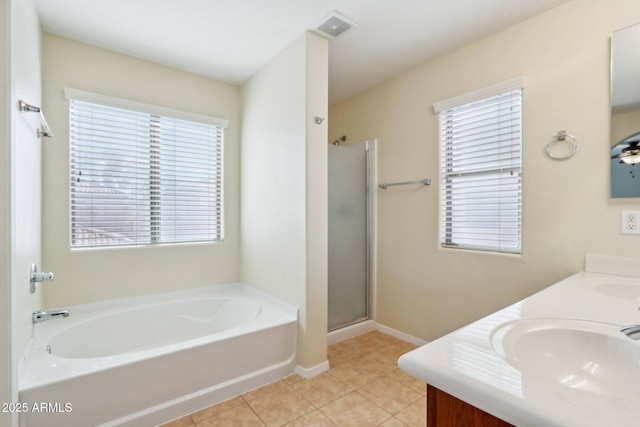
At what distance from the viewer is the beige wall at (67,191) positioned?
211cm

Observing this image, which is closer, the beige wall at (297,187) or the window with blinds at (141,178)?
the beige wall at (297,187)

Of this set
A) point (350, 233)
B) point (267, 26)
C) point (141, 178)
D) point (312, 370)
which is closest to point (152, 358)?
point (312, 370)

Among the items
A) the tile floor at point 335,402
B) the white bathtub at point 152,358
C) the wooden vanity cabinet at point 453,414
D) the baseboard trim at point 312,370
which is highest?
the wooden vanity cabinet at point 453,414

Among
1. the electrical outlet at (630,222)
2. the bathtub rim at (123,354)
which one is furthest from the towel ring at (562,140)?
the bathtub rim at (123,354)

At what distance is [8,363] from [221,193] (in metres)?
1.97

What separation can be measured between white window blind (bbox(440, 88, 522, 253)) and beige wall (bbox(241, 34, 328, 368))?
1005mm

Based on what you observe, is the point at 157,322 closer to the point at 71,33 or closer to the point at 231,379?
the point at 231,379

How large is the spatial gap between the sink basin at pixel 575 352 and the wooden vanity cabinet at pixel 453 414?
0.53 ft

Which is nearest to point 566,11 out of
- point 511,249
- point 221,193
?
point 511,249

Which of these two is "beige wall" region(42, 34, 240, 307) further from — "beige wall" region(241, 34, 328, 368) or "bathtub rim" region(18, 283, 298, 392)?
"beige wall" region(241, 34, 328, 368)

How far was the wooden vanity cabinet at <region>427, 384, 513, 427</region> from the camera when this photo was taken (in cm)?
59

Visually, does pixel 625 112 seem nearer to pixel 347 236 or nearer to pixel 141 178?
pixel 347 236

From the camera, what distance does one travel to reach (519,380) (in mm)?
584

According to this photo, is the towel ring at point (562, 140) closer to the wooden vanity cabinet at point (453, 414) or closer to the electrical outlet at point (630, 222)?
the electrical outlet at point (630, 222)
